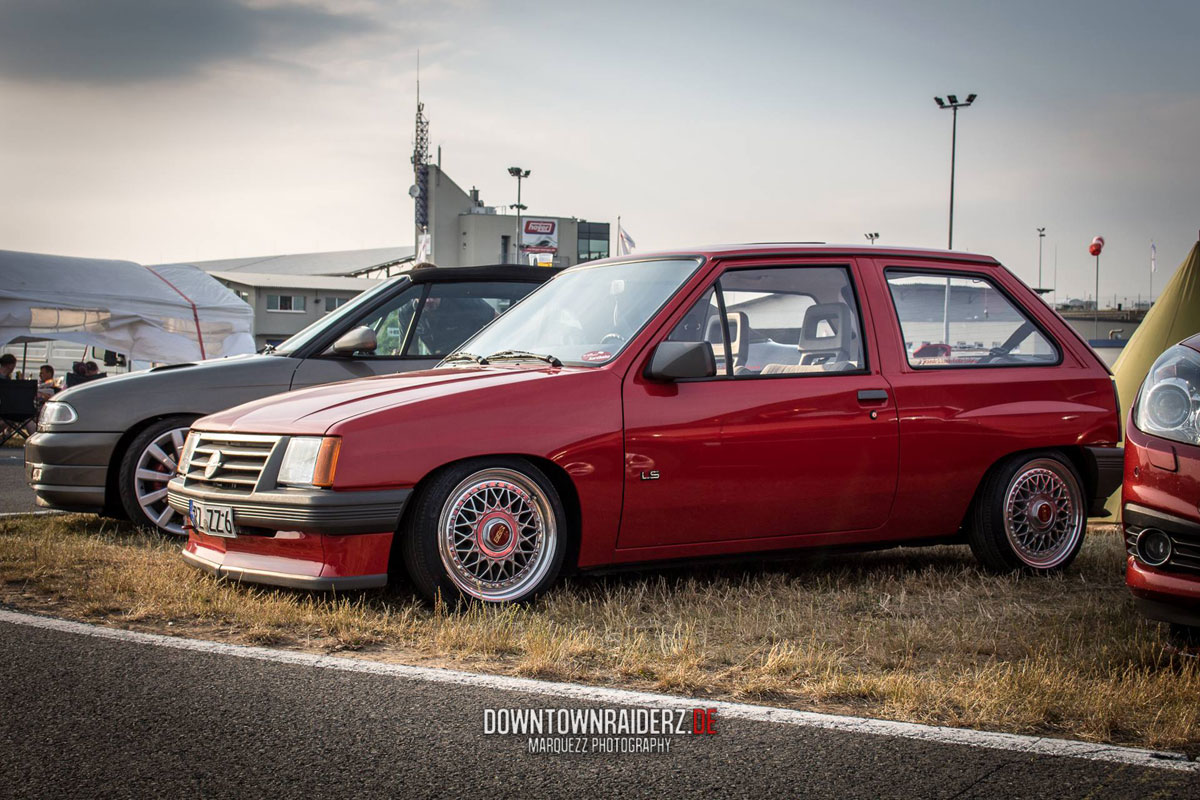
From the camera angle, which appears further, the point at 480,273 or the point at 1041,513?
the point at 480,273

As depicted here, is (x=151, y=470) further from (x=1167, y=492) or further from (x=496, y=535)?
(x=1167, y=492)

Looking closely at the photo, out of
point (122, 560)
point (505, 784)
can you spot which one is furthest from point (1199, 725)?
point (122, 560)

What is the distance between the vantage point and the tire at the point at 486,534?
471 centimetres

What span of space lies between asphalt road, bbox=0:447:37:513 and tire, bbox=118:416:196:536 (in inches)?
79.3

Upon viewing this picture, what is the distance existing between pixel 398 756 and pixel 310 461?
187cm

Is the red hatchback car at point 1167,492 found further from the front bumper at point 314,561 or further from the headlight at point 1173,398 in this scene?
the front bumper at point 314,561

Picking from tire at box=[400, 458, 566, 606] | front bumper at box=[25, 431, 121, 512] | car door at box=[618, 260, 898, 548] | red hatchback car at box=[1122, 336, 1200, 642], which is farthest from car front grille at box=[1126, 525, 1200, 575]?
front bumper at box=[25, 431, 121, 512]

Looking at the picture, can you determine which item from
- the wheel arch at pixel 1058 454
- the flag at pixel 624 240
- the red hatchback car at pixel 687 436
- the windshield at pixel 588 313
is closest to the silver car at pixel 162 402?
the windshield at pixel 588 313

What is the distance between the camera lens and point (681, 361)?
500 centimetres

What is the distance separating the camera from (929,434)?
224 inches

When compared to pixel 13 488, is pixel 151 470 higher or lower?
higher

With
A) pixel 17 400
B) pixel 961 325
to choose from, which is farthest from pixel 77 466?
pixel 17 400

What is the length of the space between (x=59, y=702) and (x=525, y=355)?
2.66 meters

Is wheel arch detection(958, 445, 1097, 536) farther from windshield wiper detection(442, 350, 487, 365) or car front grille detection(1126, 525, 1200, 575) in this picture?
windshield wiper detection(442, 350, 487, 365)
